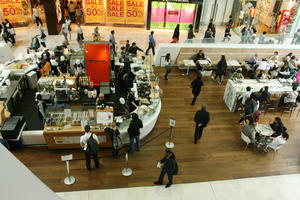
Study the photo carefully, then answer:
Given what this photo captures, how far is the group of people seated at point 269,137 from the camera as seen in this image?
8.11 meters

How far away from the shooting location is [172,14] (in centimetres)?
1742

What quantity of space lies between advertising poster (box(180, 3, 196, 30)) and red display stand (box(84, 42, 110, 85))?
29.2ft

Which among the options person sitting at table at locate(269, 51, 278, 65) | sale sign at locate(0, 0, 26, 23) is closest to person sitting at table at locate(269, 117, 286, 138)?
person sitting at table at locate(269, 51, 278, 65)

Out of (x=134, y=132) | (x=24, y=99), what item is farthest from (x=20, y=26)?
(x=134, y=132)

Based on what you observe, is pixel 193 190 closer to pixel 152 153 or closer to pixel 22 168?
pixel 152 153

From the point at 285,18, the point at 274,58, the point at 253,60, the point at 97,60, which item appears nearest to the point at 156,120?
the point at 97,60

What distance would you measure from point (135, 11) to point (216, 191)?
45.2 feet

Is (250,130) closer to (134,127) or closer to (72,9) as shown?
(134,127)

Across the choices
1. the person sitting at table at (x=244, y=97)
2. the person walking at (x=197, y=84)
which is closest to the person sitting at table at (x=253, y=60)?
the person sitting at table at (x=244, y=97)

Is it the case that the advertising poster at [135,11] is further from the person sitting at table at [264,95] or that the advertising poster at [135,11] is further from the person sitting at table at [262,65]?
the person sitting at table at [264,95]

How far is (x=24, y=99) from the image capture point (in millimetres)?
9992

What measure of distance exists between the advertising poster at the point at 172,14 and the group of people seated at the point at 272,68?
654 cm

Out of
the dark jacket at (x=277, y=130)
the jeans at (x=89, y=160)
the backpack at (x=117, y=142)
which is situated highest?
Answer: the dark jacket at (x=277, y=130)

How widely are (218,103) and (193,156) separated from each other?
3.47 metres
